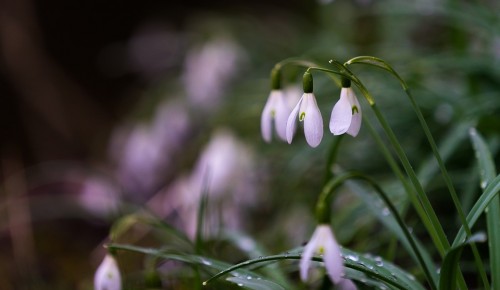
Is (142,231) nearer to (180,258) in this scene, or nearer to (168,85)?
(168,85)

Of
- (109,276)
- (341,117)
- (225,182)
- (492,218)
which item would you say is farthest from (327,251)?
(225,182)

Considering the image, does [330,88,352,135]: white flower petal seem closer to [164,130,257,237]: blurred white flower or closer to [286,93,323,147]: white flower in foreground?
[286,93,323,147]: white flower in foreground

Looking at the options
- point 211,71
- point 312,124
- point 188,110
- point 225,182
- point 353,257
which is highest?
point 211,71

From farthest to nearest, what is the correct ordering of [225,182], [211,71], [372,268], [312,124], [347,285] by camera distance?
[211,71]
[225,182]
[347,285]
[372,268]
[312,124]

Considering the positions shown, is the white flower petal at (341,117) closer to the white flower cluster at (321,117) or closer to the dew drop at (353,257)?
the white flower cluster at (321,117)

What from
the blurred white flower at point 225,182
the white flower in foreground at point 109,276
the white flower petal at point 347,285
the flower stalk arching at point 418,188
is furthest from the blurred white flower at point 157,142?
the flower stalk arching at point 418,188

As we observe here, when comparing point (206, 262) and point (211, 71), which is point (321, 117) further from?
point (211, 71)

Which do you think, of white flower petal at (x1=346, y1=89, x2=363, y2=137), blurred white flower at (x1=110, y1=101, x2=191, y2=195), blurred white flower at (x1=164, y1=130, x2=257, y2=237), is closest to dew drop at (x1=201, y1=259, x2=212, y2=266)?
white flower petal at (x1=346, y1=89, x2=363, y2=137)

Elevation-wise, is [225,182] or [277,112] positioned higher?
[277,112]
